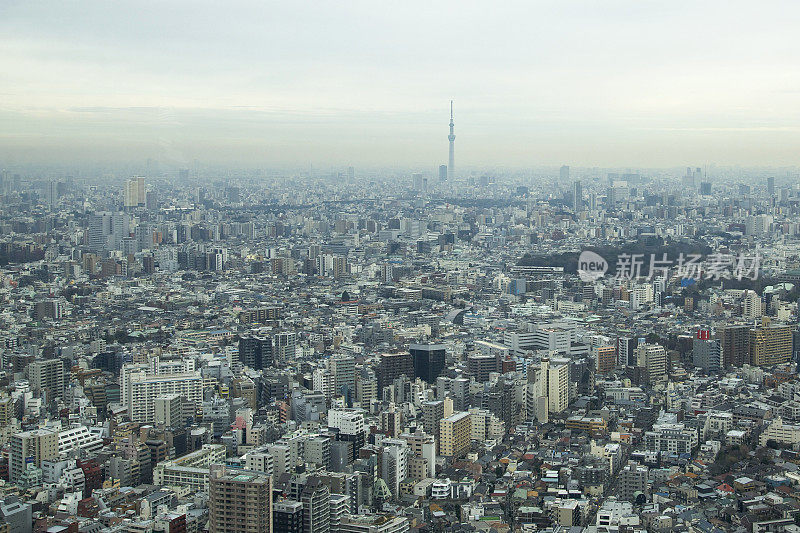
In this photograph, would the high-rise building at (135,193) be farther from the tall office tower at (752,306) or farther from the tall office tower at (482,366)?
the tall office tower at (752,306)

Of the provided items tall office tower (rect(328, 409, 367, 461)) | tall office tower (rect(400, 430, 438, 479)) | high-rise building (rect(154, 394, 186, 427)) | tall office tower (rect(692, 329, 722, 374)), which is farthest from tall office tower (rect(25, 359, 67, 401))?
tall office tower (rect(692, 329, 722, 374))

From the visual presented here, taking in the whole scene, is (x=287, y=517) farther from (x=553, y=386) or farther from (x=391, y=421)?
(x=553, y=386)

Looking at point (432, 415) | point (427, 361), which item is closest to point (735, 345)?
point (427, 361)

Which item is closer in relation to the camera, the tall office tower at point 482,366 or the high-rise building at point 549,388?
the high-rise building at point 549,388

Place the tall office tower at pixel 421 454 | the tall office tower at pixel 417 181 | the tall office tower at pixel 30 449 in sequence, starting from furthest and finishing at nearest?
the tall office tower at pixel 417 181 → the tall office tower at pixel 421 454 → the tall office tower at pixel 30 449

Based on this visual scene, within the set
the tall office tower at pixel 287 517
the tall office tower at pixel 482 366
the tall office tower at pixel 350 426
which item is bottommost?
the tall office tower at pixel 482 366

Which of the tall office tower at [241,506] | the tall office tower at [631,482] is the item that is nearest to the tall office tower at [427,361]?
the tall office tower at [631,482]
